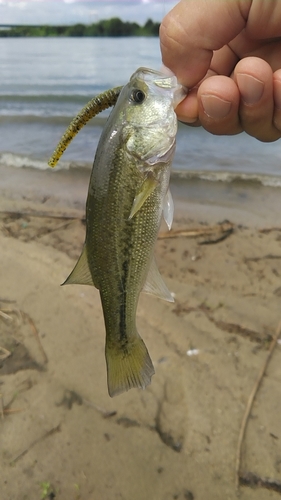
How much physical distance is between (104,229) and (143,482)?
6.03 feet

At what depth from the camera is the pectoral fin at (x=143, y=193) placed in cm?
165

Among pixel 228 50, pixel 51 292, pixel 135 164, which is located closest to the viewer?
pixel 135 164

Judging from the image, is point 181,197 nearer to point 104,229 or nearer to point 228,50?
point 228,50

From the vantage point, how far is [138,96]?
1.72m

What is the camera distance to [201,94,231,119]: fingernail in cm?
190

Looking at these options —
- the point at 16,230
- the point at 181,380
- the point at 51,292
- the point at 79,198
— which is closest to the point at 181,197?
the point at 79,198

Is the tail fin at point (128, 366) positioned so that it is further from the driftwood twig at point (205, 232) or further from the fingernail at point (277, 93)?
the driftwood twig at point (205, 232)

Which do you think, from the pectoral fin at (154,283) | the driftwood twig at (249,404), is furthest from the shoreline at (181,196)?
the pectoral fin at (154,283)

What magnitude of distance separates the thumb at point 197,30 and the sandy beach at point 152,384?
2.27 metres

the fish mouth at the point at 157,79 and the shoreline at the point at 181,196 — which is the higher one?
the fish mouth at the point at 157,79

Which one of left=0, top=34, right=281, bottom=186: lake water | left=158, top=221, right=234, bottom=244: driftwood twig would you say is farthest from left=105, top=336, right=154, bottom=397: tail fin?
left=0, top=34, right=281, bottom=186: lake water

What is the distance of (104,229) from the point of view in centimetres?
174

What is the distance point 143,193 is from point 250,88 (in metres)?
0.72

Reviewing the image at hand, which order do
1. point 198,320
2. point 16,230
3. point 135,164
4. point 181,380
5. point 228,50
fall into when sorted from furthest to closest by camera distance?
point 16,230, point 198,320, point 181,380, point 228,50, point 135,164
